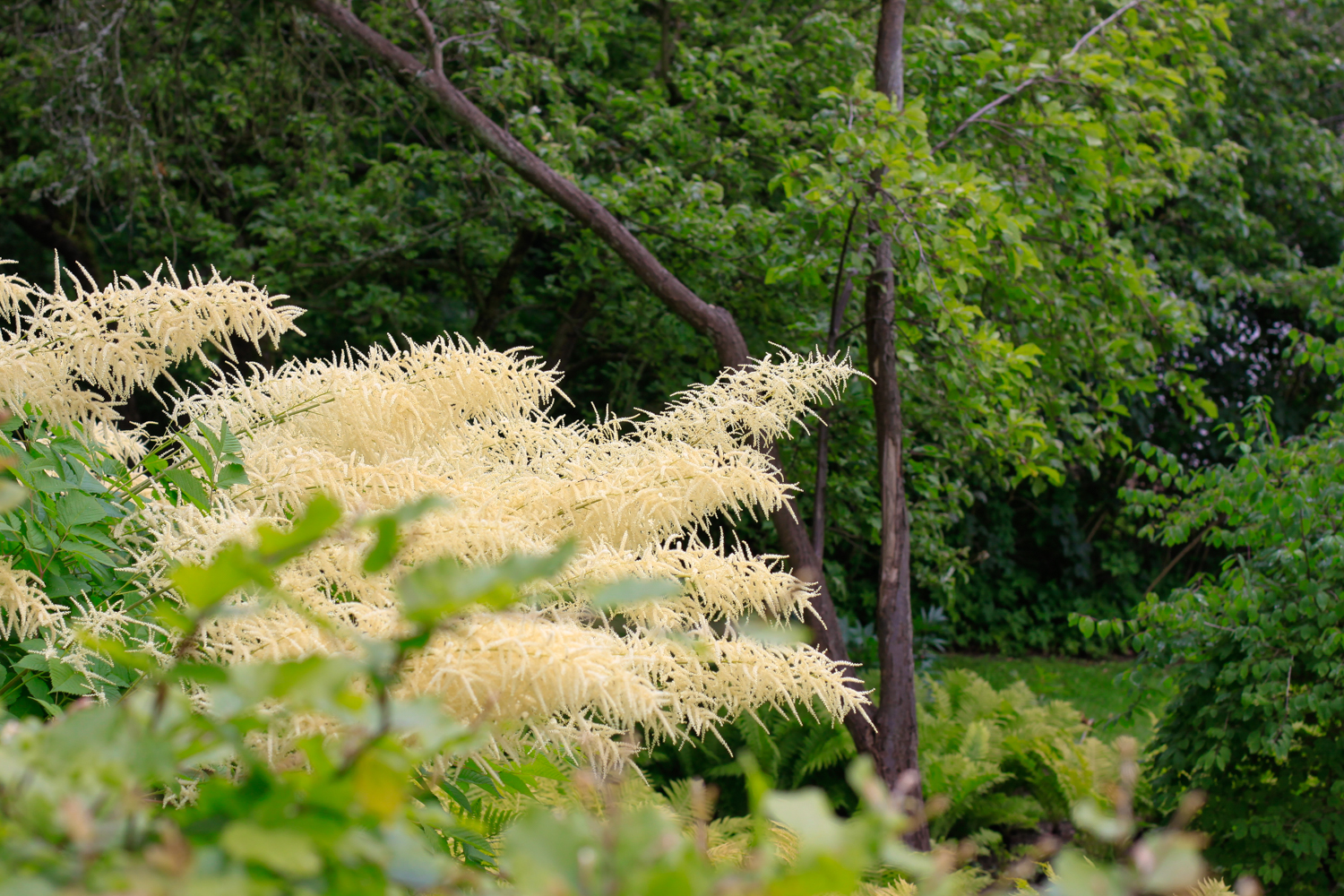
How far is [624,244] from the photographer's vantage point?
355 cm

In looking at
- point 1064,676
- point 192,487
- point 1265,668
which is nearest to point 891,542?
point 1265,668

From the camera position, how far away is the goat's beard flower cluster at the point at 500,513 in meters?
1.02

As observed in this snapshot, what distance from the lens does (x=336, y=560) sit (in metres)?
1.16

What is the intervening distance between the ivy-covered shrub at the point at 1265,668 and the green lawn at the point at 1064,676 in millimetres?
2523

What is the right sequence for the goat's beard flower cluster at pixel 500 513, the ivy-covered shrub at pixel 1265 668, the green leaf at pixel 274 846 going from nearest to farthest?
the green leaf at pixel 274 846, the goat's beard flower cluster at pixel 500 513, the ivy-covered shrub at pixel 1265 668

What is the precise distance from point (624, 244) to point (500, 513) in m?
2.42

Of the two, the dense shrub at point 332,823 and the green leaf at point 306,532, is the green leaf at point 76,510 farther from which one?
the green leaf at point 306,532

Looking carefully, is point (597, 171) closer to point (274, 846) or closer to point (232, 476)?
point (232, 476)

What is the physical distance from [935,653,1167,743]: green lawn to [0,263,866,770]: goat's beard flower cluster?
16.8 ft

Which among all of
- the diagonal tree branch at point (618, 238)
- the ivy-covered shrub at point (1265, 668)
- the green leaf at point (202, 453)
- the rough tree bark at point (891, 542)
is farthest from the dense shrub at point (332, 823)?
the rough tree bark at point (891, 542)

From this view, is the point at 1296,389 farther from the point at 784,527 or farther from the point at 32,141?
the point at 32,141

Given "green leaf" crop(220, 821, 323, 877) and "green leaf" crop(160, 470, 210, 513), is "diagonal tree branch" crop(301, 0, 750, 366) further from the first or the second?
"green leaf" crop(220, 821, 323, 877)

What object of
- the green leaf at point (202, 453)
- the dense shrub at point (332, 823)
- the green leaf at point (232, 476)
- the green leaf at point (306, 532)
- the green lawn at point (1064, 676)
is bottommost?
the green lawn at point (1064, 676)

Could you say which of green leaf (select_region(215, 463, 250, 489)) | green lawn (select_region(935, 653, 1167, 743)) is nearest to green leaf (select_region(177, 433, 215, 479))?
green leaf (select_region(215, 463, 250, 489))
